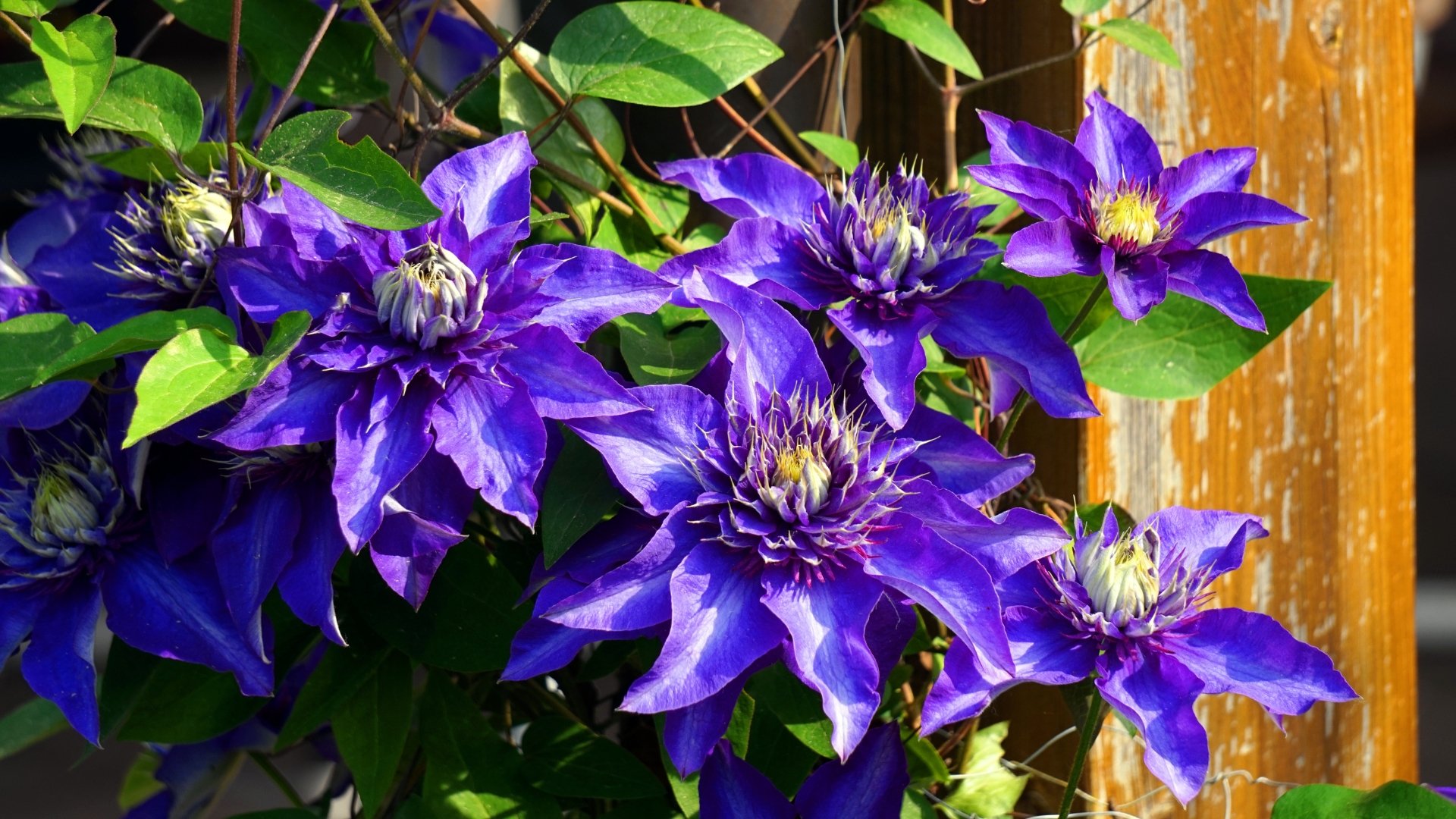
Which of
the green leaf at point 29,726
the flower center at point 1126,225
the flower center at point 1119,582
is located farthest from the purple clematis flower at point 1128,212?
the green leaf at point 29,726

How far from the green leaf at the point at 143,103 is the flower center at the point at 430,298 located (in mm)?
112

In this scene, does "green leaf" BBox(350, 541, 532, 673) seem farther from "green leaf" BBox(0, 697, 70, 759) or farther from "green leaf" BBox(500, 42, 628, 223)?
"green leaf" BBox(0, 697, 70, 759)

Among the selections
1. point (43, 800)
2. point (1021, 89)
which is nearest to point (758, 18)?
point (1021, 89)

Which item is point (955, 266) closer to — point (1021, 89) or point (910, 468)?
point (910, 468)

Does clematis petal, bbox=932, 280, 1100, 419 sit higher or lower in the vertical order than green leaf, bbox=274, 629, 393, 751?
higher

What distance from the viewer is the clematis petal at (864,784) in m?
0.52

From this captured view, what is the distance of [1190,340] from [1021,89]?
22cm

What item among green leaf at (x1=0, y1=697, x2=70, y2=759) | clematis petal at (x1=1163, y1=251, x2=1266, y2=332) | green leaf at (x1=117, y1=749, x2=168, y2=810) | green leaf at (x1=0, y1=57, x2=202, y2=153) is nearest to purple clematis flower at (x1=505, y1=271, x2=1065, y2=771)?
clematis petal at (x1=1163, y1=251, x2=1266, y2=332)

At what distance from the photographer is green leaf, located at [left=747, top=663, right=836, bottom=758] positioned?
0.51m

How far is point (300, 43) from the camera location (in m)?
0.62

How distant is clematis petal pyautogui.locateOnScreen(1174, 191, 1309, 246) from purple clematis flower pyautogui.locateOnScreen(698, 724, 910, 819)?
26 cm

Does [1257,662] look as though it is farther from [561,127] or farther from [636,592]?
[561,127]

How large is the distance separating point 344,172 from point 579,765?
12.1 inches

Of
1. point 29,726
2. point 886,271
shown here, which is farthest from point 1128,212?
point 29,726
